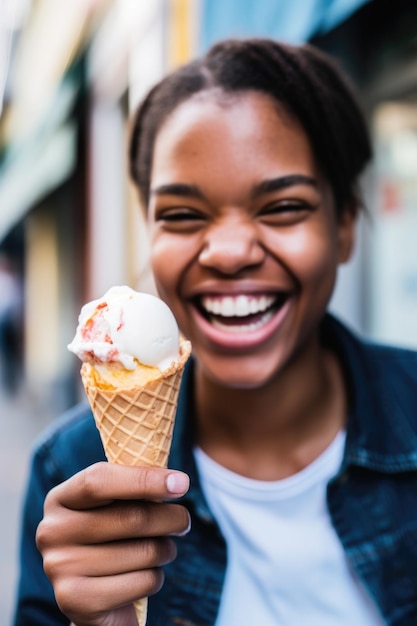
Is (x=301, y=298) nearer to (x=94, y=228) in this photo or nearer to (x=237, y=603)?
(x=237, y=603)

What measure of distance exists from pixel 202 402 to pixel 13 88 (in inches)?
338

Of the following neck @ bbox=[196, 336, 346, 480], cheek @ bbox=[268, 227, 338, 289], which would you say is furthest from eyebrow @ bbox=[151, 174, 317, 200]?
neck @ bbox=[196, 336, 346, 480]

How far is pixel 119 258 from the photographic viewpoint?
8648mm

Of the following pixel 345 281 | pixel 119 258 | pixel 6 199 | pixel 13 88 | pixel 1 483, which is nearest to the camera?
pixel 345 281

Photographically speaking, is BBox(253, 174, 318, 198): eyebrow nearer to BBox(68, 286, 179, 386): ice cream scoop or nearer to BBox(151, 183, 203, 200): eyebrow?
BBox(151, 183, 203, 200): eyebrow

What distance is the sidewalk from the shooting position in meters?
4.92

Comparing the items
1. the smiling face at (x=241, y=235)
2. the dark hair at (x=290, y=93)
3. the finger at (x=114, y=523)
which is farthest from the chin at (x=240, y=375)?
the dark hair at (x=290, y=93)

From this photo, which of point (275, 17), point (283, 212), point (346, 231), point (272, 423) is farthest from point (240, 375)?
point (275, 17)

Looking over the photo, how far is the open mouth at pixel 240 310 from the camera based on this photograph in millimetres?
1807

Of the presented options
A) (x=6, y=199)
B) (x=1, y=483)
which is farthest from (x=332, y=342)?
(x=6, y=199)

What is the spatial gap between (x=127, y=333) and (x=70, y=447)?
790mm

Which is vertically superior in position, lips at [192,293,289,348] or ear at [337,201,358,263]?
ear at [337,201,358,263]

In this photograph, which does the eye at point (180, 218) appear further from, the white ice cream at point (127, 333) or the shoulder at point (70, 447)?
the shoulder at point (70, 447)

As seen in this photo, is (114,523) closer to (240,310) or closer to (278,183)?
(240,310)
